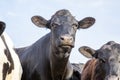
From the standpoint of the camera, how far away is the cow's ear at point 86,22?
11.2 metres

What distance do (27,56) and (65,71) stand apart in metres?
1.38

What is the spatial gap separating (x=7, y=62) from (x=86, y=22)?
10.7ft

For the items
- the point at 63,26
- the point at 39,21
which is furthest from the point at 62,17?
the point at 39,21

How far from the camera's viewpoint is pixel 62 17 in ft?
34.6

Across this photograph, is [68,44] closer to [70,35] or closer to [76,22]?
[70,35]

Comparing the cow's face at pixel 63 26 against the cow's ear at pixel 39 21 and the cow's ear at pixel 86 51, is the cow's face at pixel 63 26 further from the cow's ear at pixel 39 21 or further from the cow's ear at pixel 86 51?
the cow's ear at pixel 86 51

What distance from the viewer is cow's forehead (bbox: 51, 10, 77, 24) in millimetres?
10453

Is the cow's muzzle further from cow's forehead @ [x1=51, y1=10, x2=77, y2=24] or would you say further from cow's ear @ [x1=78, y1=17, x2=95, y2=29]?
cow's ear @ [x1=78, y1=17, x2=95, y2=29]

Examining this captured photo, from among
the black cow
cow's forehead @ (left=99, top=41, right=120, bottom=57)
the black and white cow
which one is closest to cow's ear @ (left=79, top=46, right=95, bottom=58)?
cow's forehead @ (left=99, top=41, right=120, bottom=57)

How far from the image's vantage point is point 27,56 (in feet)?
38.0

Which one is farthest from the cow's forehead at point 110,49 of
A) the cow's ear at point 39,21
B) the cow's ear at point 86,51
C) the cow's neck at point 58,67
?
the cow's ear at point 39,21

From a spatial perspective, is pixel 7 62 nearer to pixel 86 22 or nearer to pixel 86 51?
pixel 86 51

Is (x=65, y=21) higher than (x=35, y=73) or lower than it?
higher

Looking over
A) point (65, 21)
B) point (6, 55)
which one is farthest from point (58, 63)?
point (6, 55)
